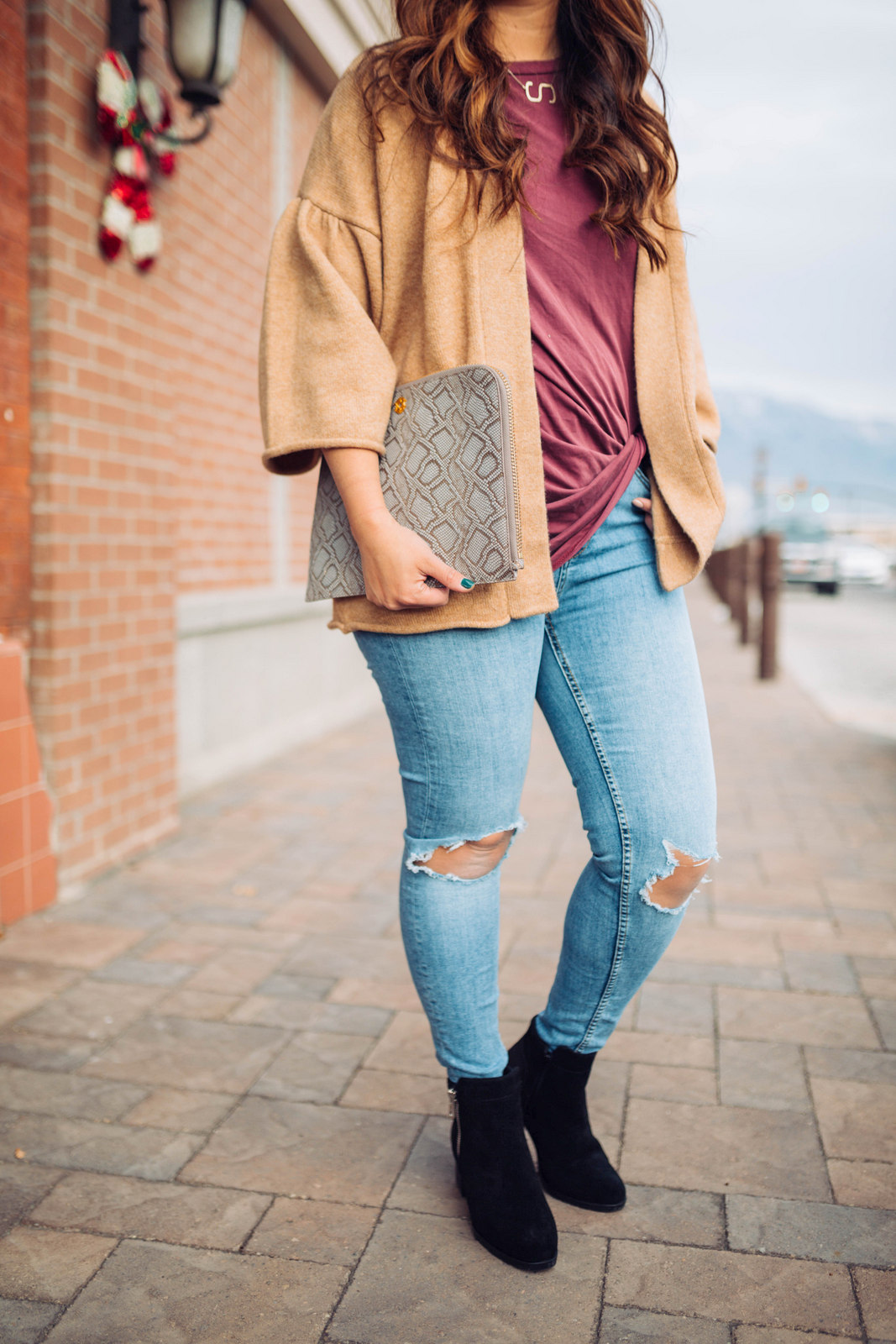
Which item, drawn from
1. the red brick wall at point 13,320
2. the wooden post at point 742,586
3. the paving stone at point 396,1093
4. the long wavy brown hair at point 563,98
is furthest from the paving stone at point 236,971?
the wooden post at point 742,586

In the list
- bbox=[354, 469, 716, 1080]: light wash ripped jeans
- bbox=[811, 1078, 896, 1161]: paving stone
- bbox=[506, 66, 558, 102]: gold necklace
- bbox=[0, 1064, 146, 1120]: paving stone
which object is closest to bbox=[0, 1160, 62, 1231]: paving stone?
bbox=[0, 1064, 146, 1120]: paving stone

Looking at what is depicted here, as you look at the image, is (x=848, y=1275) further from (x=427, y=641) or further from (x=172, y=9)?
(x=172, y=9)

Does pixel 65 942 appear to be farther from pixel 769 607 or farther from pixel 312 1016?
pixel 769 607

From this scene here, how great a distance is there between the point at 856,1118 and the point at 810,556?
884 inches

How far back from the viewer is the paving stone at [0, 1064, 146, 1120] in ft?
6.54

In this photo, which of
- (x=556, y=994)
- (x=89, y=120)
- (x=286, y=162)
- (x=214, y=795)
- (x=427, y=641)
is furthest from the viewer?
(x=286, y=162)

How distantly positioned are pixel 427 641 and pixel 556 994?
0.62 meters

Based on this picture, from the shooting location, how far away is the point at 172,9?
3506mm

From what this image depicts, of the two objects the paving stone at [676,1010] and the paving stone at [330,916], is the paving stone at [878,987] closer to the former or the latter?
the paving stone at [676,1010]

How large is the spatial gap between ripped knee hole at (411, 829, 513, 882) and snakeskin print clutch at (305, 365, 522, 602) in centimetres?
38

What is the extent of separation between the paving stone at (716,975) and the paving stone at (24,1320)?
5.17ft

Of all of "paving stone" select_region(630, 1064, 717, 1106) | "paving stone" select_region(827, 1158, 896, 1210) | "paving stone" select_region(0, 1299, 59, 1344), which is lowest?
"paving stone" select_region(0, 1299, 59, 1344)

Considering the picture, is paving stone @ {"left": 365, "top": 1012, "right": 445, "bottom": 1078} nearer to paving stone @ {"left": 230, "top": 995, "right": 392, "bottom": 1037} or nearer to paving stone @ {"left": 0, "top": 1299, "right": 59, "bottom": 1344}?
paving stone @ {"left": 230, "top": 995, "right": 392, "bottom": 1037}

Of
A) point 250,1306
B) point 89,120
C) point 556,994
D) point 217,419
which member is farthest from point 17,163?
point 250,1306
